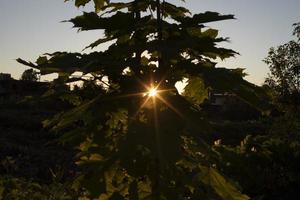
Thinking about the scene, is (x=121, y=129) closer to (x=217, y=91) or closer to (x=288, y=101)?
(x=217, y=91)

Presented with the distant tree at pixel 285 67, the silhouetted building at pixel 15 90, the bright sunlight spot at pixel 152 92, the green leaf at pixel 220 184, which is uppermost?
the silhouetted building at pixel 15 90

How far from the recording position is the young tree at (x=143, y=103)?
2.99 metres

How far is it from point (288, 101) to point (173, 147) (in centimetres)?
1718

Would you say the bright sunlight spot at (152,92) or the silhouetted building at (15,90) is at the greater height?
the silhouetted building at (15,90)

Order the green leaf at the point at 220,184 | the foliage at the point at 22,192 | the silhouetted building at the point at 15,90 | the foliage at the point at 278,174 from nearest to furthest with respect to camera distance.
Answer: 1. the green leaf at the point at 220,184
2. the foliage at the point at 22,192
3. the foliage at the point at 278,174
4. the silhouetted building at the point at 15,90

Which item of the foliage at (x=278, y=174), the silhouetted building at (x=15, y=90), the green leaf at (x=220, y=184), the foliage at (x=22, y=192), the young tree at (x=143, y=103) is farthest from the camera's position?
the silhouetted building at (x=15, y=90)

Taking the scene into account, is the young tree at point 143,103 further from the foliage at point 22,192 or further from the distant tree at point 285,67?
the distant tree at point 285,67

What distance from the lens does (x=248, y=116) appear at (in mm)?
56219

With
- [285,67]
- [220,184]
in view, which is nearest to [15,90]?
[285,67]

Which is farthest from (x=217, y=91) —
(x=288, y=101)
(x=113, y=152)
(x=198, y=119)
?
(x=288, y=101)

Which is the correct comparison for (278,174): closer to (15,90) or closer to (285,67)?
(285,67)

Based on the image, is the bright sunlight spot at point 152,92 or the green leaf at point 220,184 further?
the green leaf at point 220,184

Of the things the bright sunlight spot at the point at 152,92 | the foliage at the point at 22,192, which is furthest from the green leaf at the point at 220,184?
the foliage at the point at 22,192

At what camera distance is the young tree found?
9.80 feet
